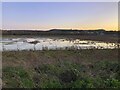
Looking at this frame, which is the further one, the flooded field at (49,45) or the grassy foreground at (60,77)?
the flooded field at (49,45)

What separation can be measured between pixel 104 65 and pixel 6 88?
630 centimetres

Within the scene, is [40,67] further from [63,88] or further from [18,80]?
[63,88]

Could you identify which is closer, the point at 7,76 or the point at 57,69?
the point at 7,76

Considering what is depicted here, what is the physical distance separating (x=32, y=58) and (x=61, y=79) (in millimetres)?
6638

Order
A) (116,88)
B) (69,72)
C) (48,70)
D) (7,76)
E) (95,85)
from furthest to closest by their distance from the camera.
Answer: (48,70), (69,72), (7,76), (95,85), (116,88)

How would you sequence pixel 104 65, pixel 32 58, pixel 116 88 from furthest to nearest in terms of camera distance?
pixel 32 58
pixel 104 65
pixel 116 88

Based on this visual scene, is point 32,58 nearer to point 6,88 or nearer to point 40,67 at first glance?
point 40,67

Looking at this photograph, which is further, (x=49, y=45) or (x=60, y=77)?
(x=49, y=45)

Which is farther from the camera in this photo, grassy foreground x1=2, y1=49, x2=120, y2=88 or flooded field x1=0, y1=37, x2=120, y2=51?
flooded field x1=0, y1=37, x2=120, y2=51

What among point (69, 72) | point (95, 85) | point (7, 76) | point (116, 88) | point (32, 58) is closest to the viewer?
point (116, 88)

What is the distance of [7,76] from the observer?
11094 mm

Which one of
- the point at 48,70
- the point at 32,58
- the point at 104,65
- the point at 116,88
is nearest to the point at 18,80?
the point at 48,70

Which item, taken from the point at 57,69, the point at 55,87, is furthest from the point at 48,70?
the point at 55,87

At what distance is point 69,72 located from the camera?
1183cm
